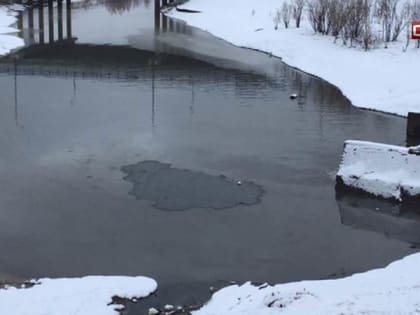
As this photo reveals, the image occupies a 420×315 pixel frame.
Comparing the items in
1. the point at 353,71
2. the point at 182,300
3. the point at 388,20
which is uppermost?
the point at 388,20

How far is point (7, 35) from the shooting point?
41.4 meters

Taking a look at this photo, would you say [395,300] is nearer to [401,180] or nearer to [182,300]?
[182,300]

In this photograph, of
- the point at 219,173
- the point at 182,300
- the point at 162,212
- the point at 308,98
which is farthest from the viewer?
the point at 308,98

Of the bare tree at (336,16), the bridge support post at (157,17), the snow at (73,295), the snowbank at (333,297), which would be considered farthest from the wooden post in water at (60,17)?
the snowbank at (333,297)

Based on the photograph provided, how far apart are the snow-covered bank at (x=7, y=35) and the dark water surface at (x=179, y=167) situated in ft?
16.9

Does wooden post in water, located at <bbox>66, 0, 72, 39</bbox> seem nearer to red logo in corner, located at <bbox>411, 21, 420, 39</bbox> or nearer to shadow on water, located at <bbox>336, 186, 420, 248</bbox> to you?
red logo in corner, located at <bbox>411, 21, 420, 39</bbox>

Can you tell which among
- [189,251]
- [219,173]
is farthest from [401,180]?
[189,251]

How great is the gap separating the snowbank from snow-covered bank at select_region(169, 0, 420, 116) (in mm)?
13188

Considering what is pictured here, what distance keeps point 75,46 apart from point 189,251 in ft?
95.0

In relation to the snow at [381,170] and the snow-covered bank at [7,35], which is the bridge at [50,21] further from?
the snow at [381,170]

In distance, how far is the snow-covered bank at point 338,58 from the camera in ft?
82.7

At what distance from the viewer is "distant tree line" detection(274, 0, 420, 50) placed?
3471cm

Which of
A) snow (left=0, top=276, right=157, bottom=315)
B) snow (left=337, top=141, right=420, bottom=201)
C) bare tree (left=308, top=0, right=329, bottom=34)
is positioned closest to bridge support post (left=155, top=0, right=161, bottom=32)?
bare tree (left=308, top=0, right=329, bottom=34)

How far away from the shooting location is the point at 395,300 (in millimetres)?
9445
